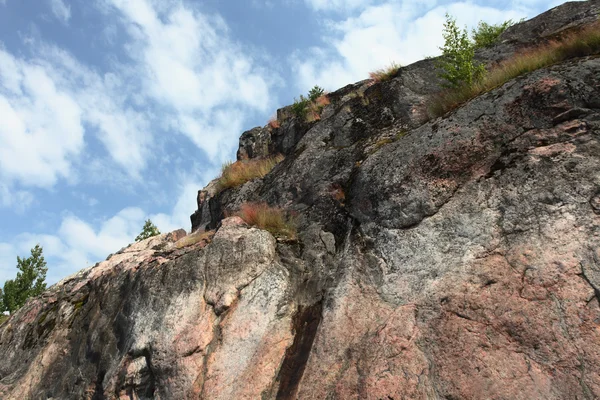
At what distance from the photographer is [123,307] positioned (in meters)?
10.4

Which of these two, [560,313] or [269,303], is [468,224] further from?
[269,303]

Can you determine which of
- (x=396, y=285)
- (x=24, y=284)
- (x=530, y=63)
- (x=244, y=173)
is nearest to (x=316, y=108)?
(x=244, y=173)

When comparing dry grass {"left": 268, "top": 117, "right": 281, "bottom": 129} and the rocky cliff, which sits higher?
dry grass {"left": 268, "top": 117, "right": 281, "bottom": 129}

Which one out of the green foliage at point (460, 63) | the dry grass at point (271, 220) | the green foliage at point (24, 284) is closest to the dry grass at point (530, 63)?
the green foliage at point (460, 63)

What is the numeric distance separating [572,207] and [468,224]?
1.61 m

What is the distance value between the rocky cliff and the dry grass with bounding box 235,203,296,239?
0.91ft

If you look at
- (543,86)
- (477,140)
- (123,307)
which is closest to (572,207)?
(477,140)

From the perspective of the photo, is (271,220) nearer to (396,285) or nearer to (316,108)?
(396,285)

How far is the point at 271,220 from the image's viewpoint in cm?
1091

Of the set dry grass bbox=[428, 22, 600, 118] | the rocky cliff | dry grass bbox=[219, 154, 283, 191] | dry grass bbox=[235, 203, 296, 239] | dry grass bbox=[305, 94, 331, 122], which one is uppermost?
dry grass bbox=[305, 94, 331, 122]

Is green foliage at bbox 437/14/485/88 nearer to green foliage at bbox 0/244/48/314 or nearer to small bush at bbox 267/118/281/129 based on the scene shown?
small bush at bbox 267/118/281/129

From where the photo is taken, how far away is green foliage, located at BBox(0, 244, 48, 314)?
3325cm

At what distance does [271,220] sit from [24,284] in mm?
33480

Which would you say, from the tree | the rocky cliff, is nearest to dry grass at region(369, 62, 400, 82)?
the rocky cliff
